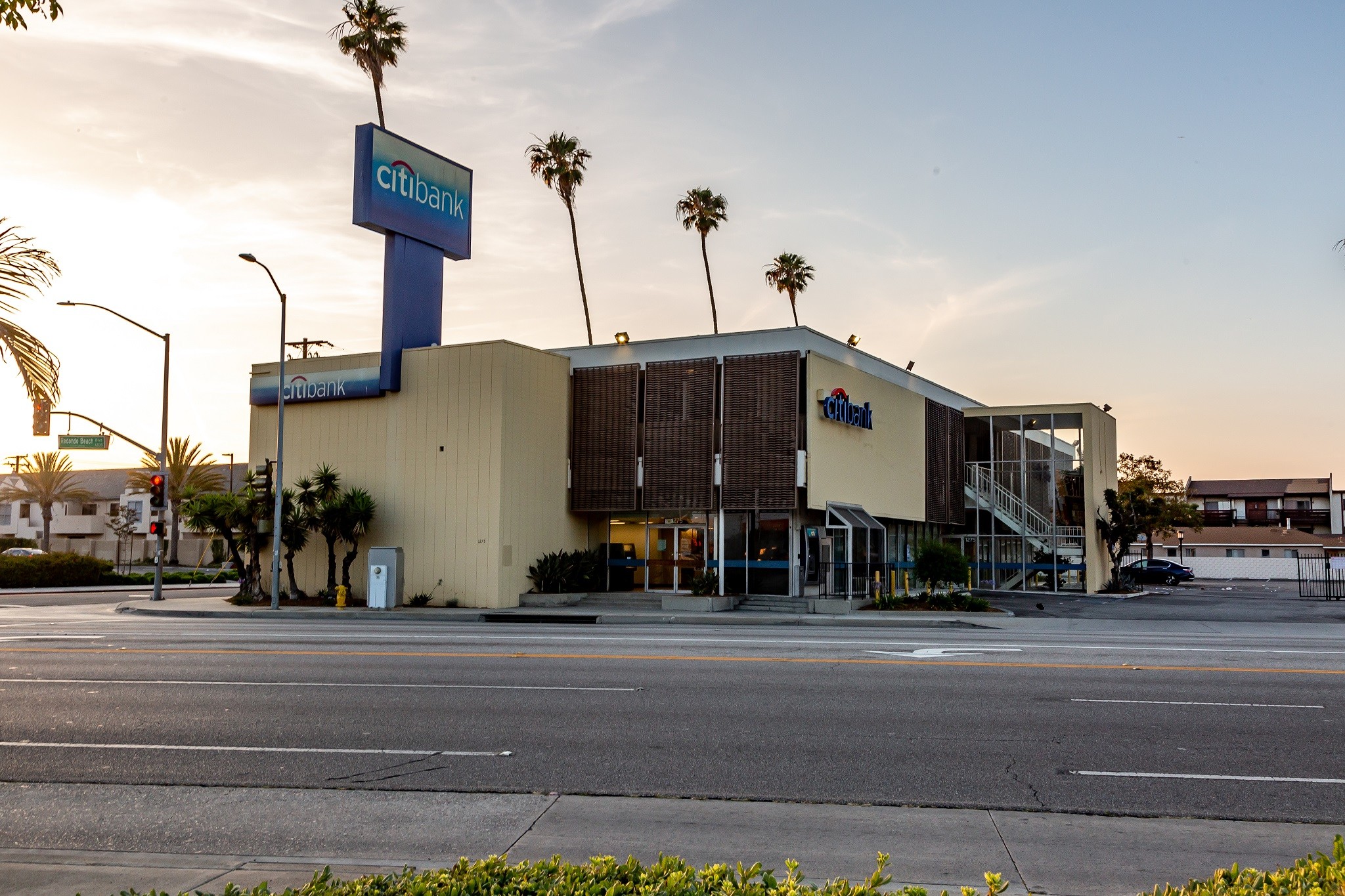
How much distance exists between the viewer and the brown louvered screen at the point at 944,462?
42562 mm

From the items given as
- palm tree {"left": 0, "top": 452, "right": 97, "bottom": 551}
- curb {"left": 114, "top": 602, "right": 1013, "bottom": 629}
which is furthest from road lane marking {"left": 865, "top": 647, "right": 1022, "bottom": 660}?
palm tree {"left": 0, "top": 452, "right": 97, "bottom": 551}

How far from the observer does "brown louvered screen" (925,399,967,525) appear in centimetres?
4256

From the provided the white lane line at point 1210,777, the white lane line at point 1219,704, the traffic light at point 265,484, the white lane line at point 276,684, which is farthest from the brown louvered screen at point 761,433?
the white lane line at point 1210,777

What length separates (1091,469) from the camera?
4494cm

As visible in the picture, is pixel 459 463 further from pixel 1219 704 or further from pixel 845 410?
pixel 1219 704

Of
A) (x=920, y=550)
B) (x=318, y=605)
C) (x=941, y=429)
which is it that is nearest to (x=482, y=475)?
(x=318, y=605)

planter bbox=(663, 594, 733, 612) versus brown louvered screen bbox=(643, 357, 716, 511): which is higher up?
brown louvered screen bbox=(643, 357, 716, 511)

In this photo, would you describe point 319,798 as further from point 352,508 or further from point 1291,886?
point 352,508

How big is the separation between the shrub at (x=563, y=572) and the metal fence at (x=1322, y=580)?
26009mm

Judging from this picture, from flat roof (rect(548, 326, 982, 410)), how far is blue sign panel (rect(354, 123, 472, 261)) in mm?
5273

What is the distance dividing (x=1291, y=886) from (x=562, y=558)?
2951 cm

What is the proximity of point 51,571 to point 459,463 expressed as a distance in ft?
91.9

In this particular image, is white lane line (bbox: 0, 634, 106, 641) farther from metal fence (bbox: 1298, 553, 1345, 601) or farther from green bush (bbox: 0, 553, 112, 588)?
metal fence (bbox: 1298, 553, 1345, 601)

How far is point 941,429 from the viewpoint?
145 feet
